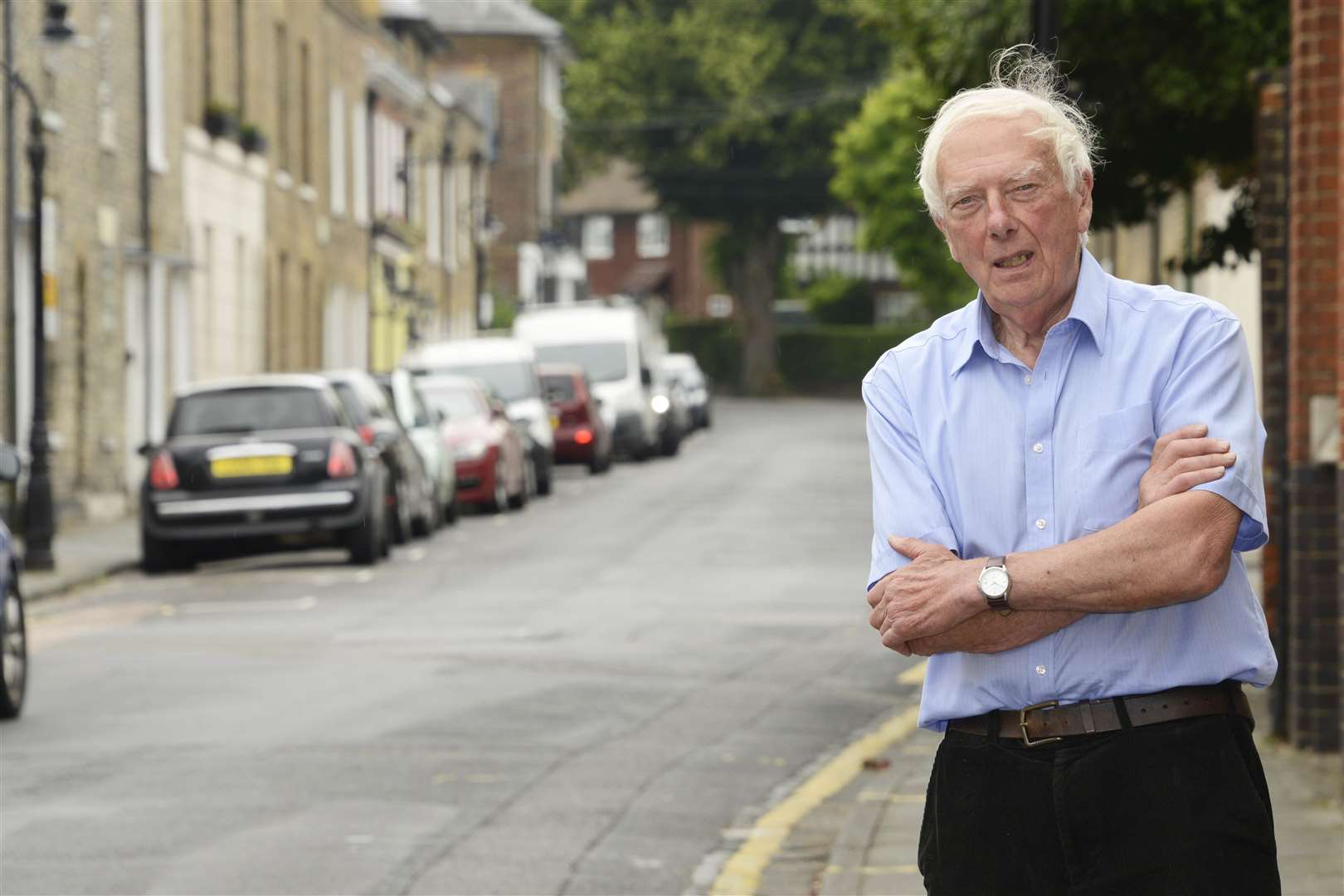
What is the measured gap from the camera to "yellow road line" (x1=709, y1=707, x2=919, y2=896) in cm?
814

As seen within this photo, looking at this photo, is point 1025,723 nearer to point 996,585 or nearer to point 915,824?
point 996,585

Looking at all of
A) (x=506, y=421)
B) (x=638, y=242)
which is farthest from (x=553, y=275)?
(x=506, y=421)

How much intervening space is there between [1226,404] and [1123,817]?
62 cm

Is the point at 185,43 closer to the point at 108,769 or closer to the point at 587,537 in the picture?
the point at 587,537

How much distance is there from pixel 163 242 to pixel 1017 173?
102 ft

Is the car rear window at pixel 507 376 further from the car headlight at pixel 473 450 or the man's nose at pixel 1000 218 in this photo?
the man's nose at pixel 1000 218

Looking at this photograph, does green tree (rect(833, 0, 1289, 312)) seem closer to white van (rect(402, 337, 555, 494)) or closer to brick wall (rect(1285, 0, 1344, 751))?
brick wall (rect(1285, 0, 1344, 751))

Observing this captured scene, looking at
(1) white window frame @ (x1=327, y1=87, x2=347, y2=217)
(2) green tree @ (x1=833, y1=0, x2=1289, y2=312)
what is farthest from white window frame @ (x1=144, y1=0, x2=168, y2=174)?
(2) green tree @ (x1=833, y1=0, x2=1289, y2=312)

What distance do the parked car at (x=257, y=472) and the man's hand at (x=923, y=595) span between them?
17.9 metres

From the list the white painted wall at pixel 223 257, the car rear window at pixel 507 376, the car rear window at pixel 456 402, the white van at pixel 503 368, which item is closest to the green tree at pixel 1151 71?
the car rear window at pixel 456 402

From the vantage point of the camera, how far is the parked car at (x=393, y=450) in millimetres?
23781

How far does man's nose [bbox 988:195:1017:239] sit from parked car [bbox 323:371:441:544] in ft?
63.1

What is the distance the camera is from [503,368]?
3547 centimetres

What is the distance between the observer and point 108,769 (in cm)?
1005
